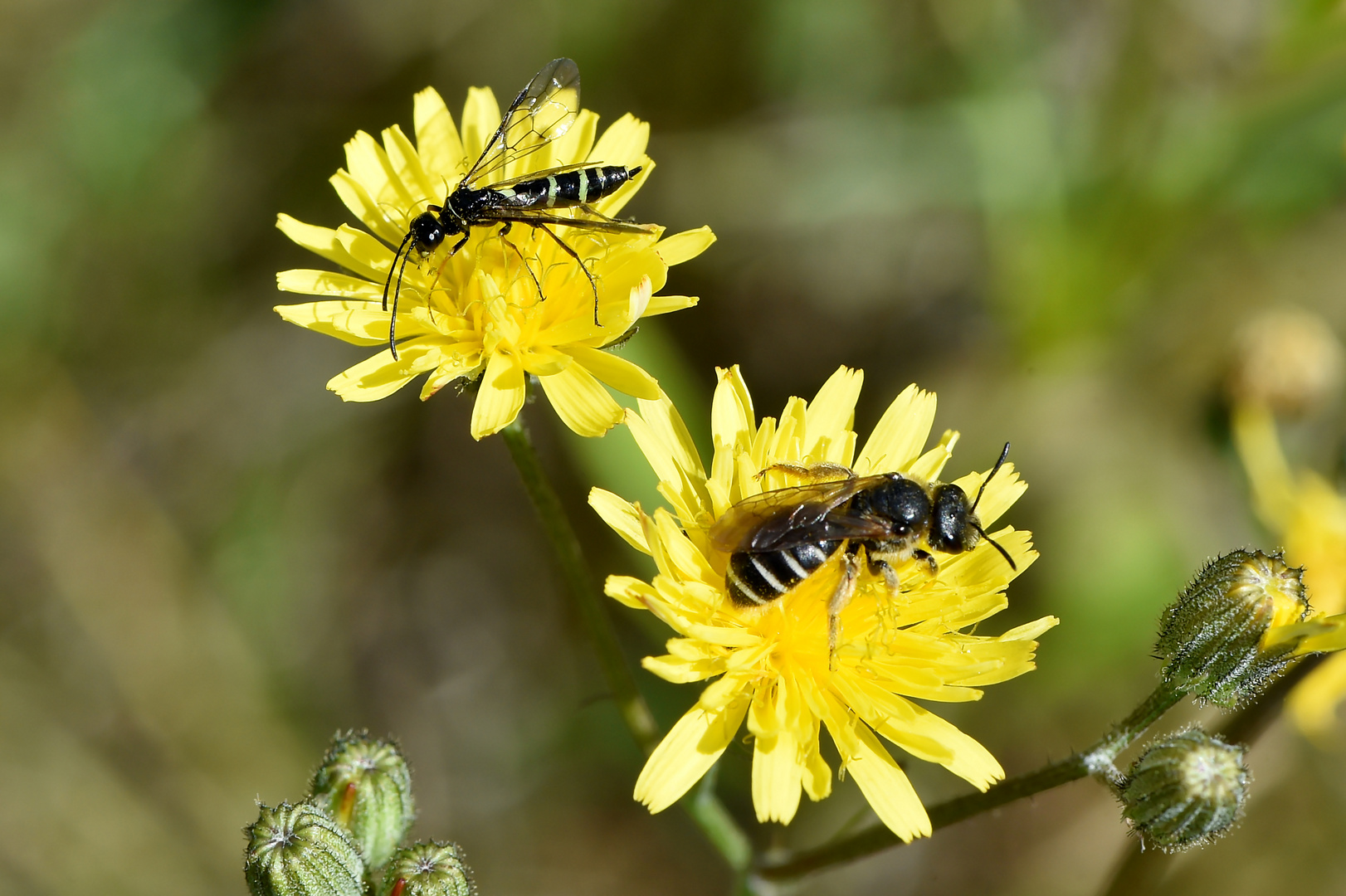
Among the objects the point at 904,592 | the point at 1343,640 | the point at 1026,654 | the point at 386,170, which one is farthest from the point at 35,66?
the point at 1343,640

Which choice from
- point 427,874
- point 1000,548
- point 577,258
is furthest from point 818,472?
point 427,874

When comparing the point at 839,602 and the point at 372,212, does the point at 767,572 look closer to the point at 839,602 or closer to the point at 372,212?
the point at 839,602

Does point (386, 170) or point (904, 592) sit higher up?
point (386, 170)

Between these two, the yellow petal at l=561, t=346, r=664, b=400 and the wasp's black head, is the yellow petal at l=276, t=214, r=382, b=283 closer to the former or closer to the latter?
the yellow petal at l=561, t=346, r=664, b=400

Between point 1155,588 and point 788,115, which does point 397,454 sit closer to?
point 788,115

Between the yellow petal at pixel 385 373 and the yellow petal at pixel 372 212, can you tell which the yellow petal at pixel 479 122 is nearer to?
the yellow petal at pixel 372 212

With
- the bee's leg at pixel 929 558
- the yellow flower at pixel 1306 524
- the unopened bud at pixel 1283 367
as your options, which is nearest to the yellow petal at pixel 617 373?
the bee's leg at pixel 929 558

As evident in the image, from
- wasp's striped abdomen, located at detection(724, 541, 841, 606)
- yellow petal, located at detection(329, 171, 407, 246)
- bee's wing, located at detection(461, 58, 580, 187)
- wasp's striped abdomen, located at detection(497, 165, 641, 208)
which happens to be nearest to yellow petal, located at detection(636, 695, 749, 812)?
wasp's striped abdomen, located at detection(724, 541, 841, 606)
